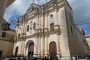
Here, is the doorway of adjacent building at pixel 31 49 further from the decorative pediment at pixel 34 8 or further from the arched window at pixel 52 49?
the decorative pediment at pixel 34 8

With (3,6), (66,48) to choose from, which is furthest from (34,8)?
(3,6)

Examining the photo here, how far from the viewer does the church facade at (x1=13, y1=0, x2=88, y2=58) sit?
2294cm

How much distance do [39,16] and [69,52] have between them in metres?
11.2

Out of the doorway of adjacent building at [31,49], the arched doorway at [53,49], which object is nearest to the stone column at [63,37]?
the arched doorway at [53,49]

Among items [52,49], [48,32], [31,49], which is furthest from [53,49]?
[31,49]

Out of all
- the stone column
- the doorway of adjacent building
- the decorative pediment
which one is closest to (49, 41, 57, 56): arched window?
the stone column

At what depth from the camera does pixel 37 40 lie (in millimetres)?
26062

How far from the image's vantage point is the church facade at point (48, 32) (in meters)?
22.9

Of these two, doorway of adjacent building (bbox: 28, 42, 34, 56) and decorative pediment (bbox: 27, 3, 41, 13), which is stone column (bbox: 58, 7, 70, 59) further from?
doorway of adjacent building (bbox: 28, 42, 34, 56)

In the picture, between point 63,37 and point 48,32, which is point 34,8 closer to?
point 48,32

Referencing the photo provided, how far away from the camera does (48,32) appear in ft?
82.9

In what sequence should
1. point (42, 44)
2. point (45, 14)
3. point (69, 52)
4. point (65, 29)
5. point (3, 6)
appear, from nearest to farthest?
point (3, 6) < point (69, 52) < point (65, 29) < point (42, 44) < point (45, 14)

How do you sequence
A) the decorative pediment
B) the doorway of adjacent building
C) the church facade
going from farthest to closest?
the decorative pediment, the doorway of adjacent building, the church facade

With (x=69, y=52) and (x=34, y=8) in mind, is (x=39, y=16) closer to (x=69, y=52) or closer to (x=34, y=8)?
(x=34, y=8)
